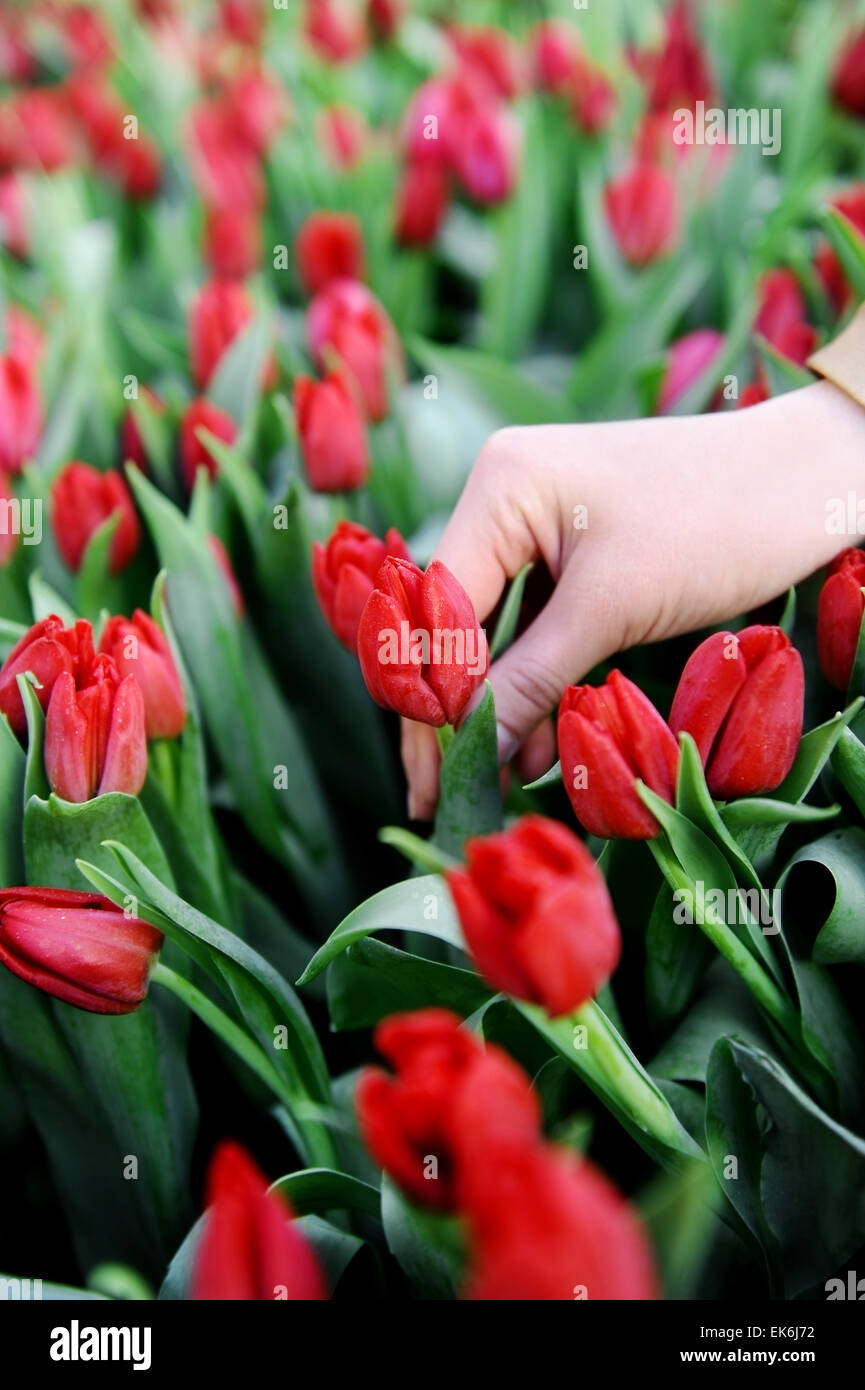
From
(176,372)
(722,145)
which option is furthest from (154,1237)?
(722,145)

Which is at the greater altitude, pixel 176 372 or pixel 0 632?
pixel 176 372

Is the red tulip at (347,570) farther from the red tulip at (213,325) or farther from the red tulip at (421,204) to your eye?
the red tulip at (421,204)

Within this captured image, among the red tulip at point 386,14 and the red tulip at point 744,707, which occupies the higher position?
the red tulip at point 386,14

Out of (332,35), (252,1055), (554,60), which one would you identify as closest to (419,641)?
(252,1055)

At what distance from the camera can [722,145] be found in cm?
108

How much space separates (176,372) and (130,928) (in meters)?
0.59

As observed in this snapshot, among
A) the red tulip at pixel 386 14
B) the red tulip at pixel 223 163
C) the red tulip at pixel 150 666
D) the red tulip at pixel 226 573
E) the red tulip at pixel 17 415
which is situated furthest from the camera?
the red tulip at pixel 386 14

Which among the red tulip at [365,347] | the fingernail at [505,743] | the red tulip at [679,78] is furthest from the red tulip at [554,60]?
the fingernail at [505,743]

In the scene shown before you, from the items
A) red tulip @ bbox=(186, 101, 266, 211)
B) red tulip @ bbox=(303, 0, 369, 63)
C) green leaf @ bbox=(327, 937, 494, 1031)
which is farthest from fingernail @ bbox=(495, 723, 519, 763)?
red tulip @ bbox=(303, 0, 369, 63)

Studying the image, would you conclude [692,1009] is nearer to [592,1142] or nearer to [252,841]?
[592,1142]

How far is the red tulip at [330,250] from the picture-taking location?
37.3 inches

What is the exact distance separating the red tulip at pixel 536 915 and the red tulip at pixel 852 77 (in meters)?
0.92
